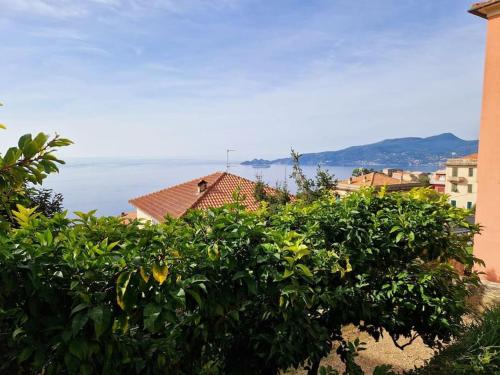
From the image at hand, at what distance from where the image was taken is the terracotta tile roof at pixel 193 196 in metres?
22.2

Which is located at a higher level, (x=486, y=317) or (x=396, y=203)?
(x=396, y=203)

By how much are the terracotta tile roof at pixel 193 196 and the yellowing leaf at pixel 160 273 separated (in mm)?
18670

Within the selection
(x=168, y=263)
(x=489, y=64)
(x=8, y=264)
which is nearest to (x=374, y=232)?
(x=168, y=263)

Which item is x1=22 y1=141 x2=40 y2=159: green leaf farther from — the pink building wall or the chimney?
the chimney

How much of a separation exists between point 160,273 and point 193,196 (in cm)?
2179

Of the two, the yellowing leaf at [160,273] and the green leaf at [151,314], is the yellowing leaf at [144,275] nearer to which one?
the yellowing leaf at [160,273]

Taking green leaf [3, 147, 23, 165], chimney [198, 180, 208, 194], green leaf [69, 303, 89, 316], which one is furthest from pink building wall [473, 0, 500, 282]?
chimney [198, 180, 208, 194]

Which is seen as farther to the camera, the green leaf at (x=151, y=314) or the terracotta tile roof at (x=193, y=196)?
the terracotta tile roof at (x=193, y=196)

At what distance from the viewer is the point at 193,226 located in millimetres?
3018

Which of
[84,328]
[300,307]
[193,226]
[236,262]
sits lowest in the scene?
[300,307]

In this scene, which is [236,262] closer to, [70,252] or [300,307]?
[300,307]

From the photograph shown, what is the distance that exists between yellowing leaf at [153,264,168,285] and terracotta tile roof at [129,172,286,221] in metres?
18.7

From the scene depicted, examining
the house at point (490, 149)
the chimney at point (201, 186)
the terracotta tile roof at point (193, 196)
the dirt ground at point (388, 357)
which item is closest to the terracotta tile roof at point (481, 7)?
the house at point (490, 149)

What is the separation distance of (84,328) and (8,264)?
1.91 ft
